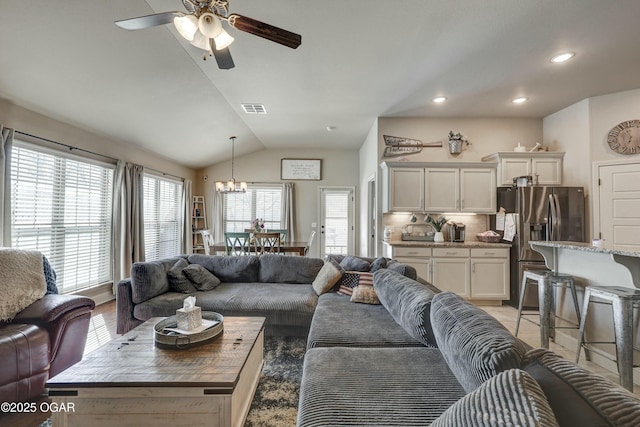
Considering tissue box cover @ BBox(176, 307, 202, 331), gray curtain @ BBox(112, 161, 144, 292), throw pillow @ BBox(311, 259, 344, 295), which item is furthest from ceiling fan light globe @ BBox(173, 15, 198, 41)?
gray curtain @ BBox(112, 161, 144, 292)

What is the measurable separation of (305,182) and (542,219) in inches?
181

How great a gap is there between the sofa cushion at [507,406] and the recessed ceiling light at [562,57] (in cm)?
341

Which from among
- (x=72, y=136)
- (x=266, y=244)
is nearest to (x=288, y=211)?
(x=266, y=244)

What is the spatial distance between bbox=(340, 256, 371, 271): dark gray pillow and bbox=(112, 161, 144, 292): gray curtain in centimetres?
344

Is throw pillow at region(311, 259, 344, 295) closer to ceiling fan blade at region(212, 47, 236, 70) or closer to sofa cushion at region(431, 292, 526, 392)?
sofa cushion at region(431, 292, 526, 392)

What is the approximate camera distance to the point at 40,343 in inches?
71.1

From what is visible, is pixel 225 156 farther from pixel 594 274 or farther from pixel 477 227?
pixel 594 274

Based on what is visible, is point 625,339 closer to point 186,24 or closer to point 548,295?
point 548,295

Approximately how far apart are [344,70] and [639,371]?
361cm

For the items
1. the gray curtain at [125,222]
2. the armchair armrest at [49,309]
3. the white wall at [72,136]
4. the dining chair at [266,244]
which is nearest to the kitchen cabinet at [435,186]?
the dining chair at [266,244]

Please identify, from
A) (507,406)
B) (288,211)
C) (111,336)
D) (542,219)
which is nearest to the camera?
(507,406)

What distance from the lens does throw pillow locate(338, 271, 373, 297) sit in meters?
2.77

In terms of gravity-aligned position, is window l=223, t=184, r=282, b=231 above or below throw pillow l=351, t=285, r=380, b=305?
above

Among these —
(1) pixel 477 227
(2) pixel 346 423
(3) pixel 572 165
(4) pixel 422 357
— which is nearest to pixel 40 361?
(2) pixel 346 423
